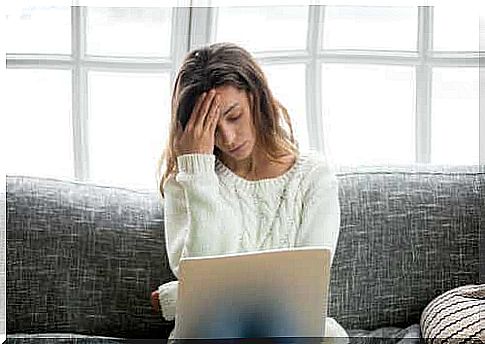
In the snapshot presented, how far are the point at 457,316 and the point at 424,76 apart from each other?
1.85 feet

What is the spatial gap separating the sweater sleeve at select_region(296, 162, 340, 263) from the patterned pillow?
0.24 meters

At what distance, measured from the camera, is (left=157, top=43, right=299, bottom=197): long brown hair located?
214cm

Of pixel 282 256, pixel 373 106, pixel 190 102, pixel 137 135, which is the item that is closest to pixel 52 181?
pixel 137 135

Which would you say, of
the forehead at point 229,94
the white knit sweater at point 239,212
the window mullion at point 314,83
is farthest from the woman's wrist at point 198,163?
the window mullion at point 314,83

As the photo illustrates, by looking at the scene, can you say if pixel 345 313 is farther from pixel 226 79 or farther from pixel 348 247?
pixel 226 79

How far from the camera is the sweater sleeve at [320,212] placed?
6.91 ft

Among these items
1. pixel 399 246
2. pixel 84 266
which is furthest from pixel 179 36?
pixel 399 246

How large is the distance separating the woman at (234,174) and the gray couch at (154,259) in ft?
0.21

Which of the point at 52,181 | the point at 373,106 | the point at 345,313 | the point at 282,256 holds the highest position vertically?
the point at 373,106

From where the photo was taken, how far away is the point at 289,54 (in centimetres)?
224

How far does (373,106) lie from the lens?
7.46ft

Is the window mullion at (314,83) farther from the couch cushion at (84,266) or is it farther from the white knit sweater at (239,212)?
the couch cushion at (84,266)

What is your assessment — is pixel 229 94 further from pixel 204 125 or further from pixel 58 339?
pixel 58 339

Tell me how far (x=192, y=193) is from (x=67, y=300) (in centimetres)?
37
